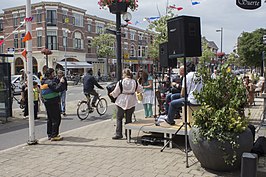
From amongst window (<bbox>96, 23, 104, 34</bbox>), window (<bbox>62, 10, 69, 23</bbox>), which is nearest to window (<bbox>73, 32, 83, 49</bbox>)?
window (<bbox>62, 10, 69, 23</bbox>)

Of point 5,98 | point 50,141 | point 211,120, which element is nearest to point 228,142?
point 211,120

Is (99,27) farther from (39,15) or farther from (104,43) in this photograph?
(39,15)

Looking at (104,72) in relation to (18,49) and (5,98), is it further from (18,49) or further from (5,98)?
(5,98)

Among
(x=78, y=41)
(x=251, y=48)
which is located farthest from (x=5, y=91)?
(x=78, y=41)

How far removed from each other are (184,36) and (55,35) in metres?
40.4

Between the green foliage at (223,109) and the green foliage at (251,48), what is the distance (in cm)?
3037

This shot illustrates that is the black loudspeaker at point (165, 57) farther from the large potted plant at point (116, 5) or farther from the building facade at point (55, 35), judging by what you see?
the building facade at point (55, 35)

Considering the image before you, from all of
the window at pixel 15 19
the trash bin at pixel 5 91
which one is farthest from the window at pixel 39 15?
the trash bin at pixel 5 91

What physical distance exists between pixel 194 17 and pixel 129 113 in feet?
9.77

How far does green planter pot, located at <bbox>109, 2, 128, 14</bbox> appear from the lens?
7297mm

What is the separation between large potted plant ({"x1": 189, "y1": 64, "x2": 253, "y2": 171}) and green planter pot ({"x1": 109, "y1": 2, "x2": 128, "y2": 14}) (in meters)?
3.43

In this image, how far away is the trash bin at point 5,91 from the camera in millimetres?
10203

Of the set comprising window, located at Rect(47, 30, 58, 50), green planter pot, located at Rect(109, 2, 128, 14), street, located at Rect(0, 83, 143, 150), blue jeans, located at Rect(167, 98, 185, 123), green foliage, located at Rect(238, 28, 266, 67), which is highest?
window, located at Rect(47, 30, 58, 50)

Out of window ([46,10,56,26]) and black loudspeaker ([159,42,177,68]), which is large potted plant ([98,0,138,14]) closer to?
black loudspeaker ([159,42,177,68])
